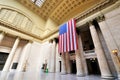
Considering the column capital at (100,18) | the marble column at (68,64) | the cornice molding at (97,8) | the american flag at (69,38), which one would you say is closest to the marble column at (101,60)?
the column capital at (100,18)

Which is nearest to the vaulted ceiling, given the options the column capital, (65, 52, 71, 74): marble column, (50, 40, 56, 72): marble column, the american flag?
the american flag

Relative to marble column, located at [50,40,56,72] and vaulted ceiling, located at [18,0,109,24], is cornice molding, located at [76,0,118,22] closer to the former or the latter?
marble column, located at [50,40,56,72]

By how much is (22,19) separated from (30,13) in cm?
291

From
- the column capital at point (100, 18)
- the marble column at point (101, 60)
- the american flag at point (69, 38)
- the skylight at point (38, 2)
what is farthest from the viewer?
the skylight at point (38, 2)

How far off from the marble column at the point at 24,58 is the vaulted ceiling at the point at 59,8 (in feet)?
29.8

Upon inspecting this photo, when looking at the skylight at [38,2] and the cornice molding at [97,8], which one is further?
the skylight at [38,2]

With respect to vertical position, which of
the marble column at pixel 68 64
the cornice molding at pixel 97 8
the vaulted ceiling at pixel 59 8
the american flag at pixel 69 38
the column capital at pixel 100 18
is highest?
the vaulted ceiling at pixel 59 8

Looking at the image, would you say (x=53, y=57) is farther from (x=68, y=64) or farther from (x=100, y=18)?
(x=100, y=18)

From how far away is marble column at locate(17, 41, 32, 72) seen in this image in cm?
1161

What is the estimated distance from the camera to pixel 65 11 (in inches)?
703

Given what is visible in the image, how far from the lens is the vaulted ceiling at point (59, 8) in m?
15.7

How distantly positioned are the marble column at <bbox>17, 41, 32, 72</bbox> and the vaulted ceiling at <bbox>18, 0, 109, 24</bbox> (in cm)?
908

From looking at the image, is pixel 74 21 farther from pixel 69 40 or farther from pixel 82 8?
pixel 82 8

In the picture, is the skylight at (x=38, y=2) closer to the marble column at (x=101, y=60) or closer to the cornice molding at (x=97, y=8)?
the cornice molding at (x=97, y=8)
